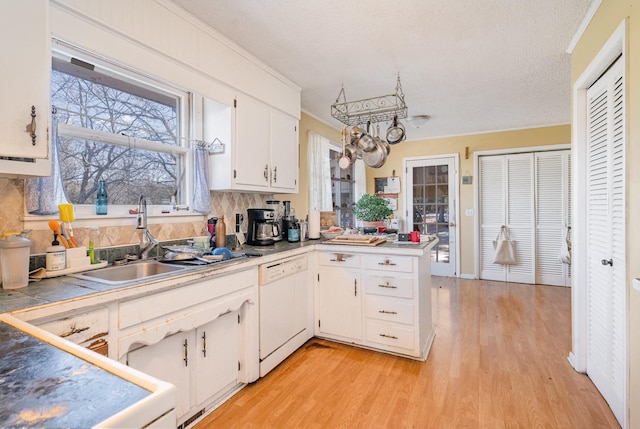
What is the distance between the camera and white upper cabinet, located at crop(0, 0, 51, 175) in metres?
1.18

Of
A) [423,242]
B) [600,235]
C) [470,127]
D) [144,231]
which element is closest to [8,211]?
[144,231]

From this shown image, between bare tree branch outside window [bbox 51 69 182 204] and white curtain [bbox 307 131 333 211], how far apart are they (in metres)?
1.83

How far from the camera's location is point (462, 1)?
1.92 metres

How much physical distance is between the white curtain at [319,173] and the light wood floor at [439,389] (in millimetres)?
1879

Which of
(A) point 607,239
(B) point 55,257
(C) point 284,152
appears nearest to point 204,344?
(B) point 55,257

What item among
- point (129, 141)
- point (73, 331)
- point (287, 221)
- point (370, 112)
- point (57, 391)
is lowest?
point (73, 331)

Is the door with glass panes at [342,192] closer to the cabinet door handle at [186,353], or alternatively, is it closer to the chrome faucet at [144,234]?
the chrome faucet at [144,234]

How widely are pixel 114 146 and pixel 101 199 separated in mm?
378

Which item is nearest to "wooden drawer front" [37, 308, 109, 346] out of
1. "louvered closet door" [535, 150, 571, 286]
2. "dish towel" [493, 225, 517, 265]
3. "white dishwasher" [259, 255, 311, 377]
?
"white dishwasher" [259, 255, 311, 377]

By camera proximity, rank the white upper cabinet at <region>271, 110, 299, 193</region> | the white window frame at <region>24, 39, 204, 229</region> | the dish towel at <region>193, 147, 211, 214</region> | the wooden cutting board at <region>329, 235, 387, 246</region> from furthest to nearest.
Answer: the white upper cabinet at <region>271, 110, 299, 193</region> → the wooden cutting board at <region>329, 235, 387, 246</region> → the dish towel at <region>193, 147, 211, 214</region> → the white window frame at <region>24, 39, 204, 229</region>

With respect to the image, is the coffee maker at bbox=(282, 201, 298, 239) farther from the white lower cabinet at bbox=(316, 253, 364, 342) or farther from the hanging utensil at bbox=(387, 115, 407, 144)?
the hanging utensil at bbox=(387, 115, 407, 144)

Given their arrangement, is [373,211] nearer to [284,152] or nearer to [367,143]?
[367,143]

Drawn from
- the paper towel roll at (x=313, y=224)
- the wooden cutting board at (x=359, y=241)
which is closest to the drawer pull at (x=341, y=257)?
the wooden cutting board at (x=359, y=241)

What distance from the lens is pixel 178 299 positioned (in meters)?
1.58
